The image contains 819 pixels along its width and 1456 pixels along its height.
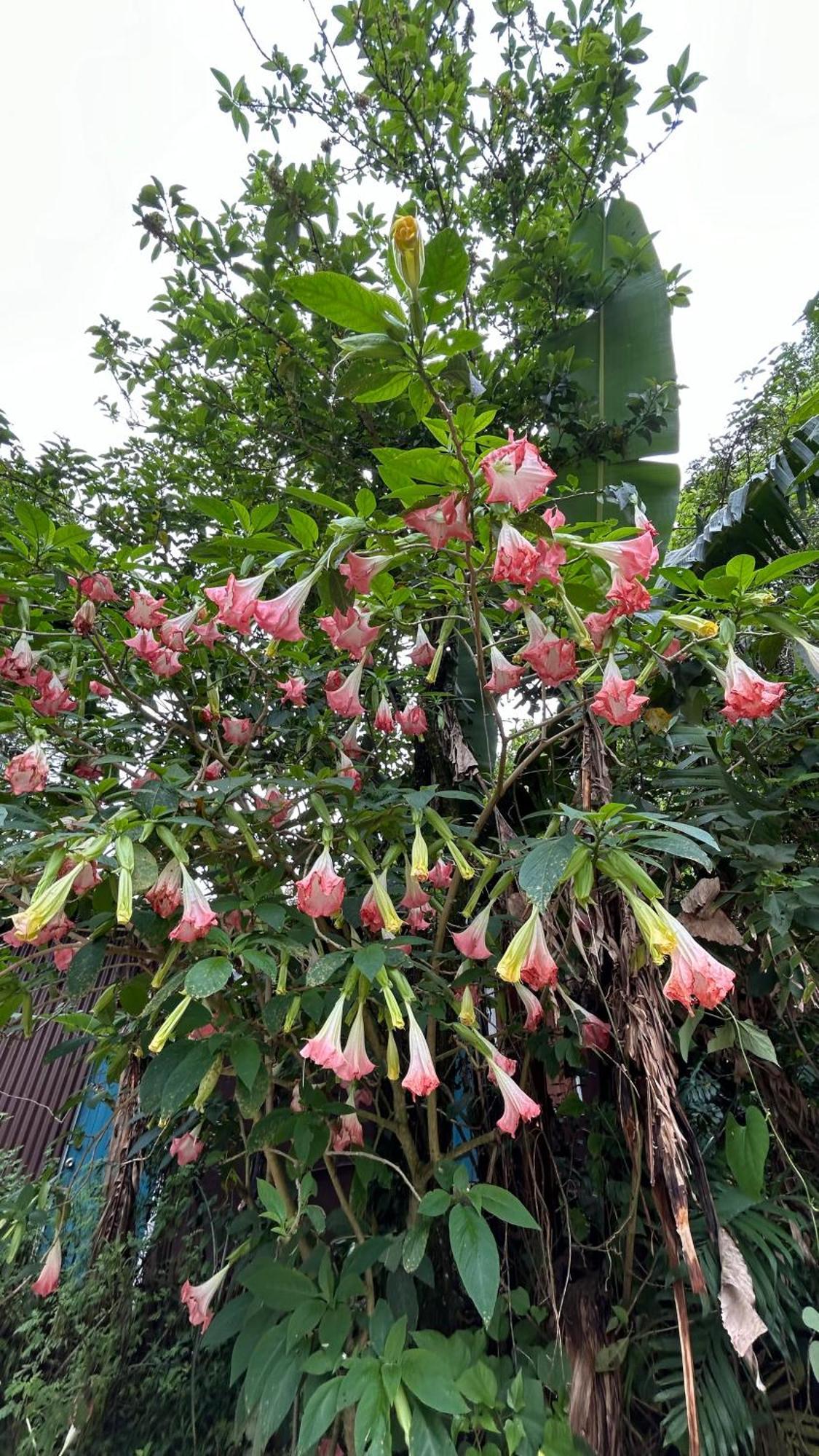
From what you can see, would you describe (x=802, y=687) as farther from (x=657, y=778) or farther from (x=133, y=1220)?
(x=133, y=1220)

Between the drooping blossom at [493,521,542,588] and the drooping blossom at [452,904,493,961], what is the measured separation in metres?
0.58

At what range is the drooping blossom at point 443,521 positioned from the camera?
0.88 metres

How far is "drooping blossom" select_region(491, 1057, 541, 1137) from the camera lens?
109 centimetres

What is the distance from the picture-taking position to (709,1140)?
1.50 metres

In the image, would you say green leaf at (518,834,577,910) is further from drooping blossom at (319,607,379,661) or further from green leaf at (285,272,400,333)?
green leaf at (285,272,400,333)

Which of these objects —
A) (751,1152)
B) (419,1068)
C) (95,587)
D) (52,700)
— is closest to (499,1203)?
(419,1068)

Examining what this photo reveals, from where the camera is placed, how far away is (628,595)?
0.93 metres

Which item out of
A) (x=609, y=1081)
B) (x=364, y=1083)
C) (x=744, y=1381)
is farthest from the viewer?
(x=609, y=1081)

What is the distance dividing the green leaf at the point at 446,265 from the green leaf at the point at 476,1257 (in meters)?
1.15

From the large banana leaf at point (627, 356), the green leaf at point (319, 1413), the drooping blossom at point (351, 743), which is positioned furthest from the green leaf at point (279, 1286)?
the large banana leaf at point (627, 356)

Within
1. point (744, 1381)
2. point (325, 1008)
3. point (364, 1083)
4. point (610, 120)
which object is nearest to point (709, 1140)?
point (744, 1381)

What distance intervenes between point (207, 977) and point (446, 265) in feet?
2.81

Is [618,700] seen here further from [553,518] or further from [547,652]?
[553,518]

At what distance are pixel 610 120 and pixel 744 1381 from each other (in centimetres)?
314
